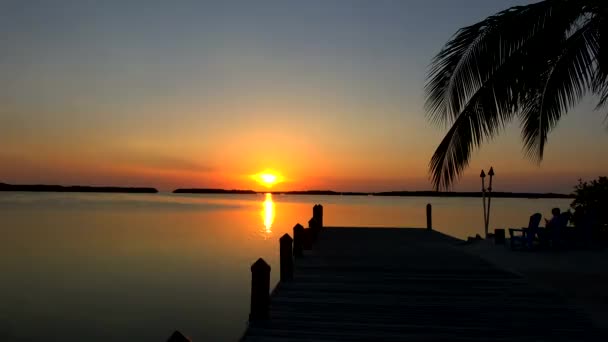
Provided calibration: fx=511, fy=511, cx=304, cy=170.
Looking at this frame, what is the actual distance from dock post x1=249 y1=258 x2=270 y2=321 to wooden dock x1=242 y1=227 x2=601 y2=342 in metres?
0.07

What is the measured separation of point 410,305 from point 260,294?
2.69 meters

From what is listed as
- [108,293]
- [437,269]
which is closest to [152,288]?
[108,293]

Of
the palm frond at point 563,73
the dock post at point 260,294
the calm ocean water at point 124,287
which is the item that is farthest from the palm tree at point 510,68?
the calm ocean water at point 124,287

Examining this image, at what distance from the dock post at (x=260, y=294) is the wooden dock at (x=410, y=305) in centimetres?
7

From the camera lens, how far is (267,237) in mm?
39500

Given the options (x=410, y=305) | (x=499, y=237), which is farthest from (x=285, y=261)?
(x=499, y=237)

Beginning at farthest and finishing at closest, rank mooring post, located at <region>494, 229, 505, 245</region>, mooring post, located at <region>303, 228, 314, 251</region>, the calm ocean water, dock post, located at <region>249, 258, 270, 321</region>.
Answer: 1. mooring post, located at <region>494, 229, 505, 245</region>
2. mooring post, located at <region>303, 228, 314, 251</region>
3. the calm ocean water
4. dock post, located at <region>249, 258, 270, 321</region>

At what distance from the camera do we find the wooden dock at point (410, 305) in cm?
707

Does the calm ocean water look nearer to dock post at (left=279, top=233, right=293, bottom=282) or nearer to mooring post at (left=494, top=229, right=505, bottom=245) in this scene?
dock post at (left=279, top=233, right=293, bottom=282)

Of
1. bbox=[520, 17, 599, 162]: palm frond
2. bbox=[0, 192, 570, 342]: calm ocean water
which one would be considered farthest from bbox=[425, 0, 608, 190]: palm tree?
bbox=[0, 192, 570, 342]: calm ocean water

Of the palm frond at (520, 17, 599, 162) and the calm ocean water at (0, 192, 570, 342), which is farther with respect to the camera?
the calm ocean water at (0, 192, 570, 342)

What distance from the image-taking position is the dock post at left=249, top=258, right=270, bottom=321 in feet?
25.2

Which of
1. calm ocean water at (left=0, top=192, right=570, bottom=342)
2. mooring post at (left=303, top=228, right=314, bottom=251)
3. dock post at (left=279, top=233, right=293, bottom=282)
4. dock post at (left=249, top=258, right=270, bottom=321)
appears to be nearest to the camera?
dock post at (left=249, top=258, right=270, bottom=321)

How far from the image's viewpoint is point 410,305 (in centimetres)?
871
